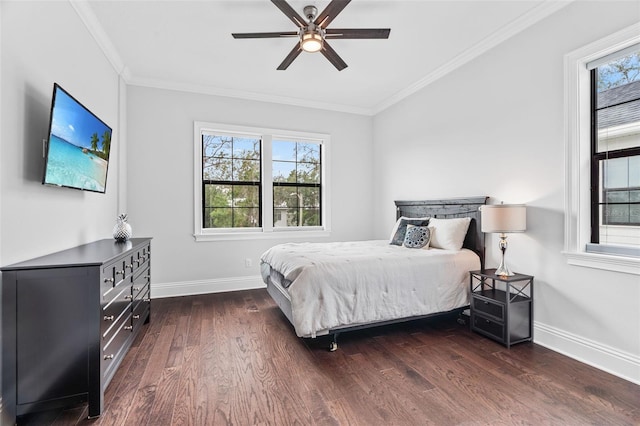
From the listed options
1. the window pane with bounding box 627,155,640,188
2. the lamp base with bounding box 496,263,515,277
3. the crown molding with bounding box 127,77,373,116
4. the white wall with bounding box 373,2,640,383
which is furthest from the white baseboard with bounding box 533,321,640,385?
the crown molding with bounding box 127,77,373,116

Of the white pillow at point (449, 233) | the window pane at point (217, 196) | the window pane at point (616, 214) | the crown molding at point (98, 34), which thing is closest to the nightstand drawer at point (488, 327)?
the white pillow at point (449, 233)

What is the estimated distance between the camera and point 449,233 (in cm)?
333

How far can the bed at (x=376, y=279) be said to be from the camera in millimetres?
2465

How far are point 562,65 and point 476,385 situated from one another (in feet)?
8.43

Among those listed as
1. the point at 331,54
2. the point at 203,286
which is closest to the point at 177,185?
the point at 203,286

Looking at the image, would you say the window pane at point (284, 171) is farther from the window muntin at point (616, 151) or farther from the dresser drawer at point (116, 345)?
the window muntin at point (616, 151)

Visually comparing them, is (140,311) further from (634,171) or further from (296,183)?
(634,171)

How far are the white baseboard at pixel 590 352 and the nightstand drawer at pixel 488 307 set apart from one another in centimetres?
38

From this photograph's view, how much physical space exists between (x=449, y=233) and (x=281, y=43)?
266 cm

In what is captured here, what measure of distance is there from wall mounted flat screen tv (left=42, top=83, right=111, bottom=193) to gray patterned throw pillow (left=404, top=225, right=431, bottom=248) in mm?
3108

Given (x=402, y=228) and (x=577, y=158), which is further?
(x=402, y=228)

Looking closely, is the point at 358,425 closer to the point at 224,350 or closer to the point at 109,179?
the point at 224,350

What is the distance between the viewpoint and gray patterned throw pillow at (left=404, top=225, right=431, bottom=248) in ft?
11.1

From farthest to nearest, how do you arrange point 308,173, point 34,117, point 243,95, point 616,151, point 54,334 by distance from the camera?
point 308,173 < point 243,95 < point 616,151 < point 34,117 < point 54,334
